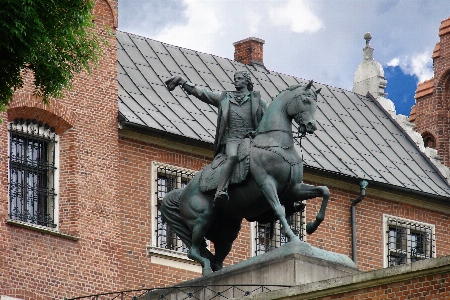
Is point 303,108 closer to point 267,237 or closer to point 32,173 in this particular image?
point 32,173

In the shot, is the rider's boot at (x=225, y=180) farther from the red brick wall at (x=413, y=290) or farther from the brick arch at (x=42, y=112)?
the brick arch at (x=42, y=112)

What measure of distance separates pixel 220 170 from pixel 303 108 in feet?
5.35

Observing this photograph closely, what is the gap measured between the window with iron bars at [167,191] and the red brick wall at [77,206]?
104cm

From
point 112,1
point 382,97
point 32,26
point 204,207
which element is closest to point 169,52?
point 112,1

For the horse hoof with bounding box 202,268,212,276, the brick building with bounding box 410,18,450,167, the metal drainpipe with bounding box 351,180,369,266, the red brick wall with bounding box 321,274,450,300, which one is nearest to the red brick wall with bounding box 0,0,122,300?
the metal drainpipe with bounding box 351,180,369,266

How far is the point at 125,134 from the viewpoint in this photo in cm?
4044

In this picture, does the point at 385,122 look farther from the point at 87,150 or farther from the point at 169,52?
the point at 87,150

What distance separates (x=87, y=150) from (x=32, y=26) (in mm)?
11765

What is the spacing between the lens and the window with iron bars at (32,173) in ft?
126

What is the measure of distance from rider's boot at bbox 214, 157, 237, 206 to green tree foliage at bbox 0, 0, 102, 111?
2866 mm

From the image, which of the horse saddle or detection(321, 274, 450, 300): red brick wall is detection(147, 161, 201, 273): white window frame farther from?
detection(321, 274, 450, 300): red brick wall

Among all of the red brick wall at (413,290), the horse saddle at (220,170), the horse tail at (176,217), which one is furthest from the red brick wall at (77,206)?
the red brick wall at (413,290)

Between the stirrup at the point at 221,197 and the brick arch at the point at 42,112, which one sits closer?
the stirrup at the point at 221,197

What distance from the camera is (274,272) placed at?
99.8 ft
